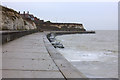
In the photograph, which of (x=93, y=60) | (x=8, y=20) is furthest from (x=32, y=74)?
(x=8, y=20)

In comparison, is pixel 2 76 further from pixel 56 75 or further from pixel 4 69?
pixel 56 75

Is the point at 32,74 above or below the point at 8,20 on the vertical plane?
below

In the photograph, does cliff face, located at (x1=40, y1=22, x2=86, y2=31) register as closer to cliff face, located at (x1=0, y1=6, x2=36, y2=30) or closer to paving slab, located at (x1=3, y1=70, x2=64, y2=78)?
cliff face, located at (x1=0, y1=6, x2=36, y2=30)

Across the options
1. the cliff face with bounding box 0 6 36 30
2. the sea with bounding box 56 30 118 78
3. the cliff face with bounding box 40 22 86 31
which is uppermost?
the cliff face with bounding box 40 22 86 31

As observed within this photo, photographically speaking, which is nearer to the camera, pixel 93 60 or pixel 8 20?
pixel 93 60

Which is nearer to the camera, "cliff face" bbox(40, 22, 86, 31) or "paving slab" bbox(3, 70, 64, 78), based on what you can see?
"paving slab" bbox(3, 70, 64, 78)

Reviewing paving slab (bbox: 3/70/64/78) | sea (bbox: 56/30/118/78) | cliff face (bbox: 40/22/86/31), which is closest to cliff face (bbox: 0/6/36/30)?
sea (bbox: 56/30/118/78)

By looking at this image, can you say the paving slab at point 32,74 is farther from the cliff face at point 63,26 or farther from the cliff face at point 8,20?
the cliff face at point 63,26

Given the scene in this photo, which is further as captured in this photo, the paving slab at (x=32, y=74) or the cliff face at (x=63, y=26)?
the cliff face at (x=63, y=26)

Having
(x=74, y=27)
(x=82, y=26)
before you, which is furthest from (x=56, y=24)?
(x=82, y=26)

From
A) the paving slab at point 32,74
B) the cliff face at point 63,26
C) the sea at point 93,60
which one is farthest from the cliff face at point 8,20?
the cliff face at point 63,26

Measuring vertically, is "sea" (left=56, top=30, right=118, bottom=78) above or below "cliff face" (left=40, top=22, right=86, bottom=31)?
below

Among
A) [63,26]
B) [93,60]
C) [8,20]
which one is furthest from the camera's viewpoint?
[63,26]

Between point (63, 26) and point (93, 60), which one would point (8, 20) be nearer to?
point (93, 60)
